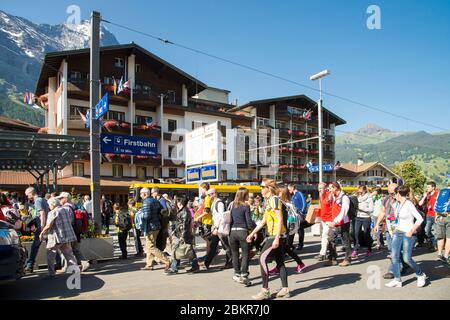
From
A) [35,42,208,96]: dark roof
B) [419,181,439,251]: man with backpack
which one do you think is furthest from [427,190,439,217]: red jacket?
[35,42,208,96]: dark roof

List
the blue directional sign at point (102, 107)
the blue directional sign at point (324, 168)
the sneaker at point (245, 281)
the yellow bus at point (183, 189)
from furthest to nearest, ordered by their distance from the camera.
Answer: the blue directional sign at point (324, 168) < the yellow bus at point (183, 189) < the blue directional sign at point (102, 107) < the sneaker at point (245, 281)

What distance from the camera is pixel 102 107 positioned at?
11109mm

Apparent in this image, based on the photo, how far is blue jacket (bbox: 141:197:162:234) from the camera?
930 centimetres

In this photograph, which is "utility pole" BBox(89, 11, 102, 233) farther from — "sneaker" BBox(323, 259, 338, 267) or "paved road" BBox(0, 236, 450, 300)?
"sneaker" BBox(323, 259, 338, 267)

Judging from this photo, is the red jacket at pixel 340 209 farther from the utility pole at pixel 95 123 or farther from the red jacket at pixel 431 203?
the utility pole at pixel 95 123

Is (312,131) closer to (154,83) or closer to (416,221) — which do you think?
(154,83)

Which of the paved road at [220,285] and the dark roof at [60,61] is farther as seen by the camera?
the dark roof at [60,61]

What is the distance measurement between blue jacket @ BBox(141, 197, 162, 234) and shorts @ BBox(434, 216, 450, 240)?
5964 mm

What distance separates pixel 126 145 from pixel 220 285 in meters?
5.70

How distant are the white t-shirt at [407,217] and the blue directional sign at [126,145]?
24.1 feet

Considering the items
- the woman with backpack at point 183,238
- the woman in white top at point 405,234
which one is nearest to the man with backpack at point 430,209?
the woman in white top at point 405,234

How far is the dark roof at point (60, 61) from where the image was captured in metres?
36.7

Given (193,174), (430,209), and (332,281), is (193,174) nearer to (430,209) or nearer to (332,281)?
(430,209)

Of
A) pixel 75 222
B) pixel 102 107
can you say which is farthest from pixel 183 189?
pixel 75 222
